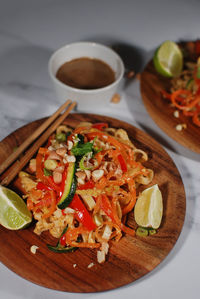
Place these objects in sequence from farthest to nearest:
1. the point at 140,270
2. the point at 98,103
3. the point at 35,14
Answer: the point at 35,14
the point at 98,103
the point at 140,270

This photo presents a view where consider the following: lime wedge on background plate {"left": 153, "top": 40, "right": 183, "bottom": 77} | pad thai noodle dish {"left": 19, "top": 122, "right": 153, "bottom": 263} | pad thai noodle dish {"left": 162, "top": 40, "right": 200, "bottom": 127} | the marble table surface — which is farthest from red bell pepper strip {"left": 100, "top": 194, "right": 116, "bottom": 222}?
lime wedge on background plate {"left": 153, "top": 40, "right": 183, "bottom": 77}

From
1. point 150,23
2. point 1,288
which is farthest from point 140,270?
point 150,23

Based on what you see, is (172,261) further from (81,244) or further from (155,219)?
(81,244)

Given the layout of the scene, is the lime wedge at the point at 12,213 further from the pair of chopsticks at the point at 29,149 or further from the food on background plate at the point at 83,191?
the pair of chopsticks at the point at 29,149

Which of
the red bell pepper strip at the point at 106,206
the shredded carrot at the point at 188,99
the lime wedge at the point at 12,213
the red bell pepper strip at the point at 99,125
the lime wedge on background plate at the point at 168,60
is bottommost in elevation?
the lime wedge at the point at 12,213

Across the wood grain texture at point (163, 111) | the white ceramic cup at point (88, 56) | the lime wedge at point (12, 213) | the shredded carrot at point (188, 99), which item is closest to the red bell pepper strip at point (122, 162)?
the wood grain texture at point (163, 111)

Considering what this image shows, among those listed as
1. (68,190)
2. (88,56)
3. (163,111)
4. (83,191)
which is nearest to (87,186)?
(83,191)

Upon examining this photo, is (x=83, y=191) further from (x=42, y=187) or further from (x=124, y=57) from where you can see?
(x=124, y=57)
